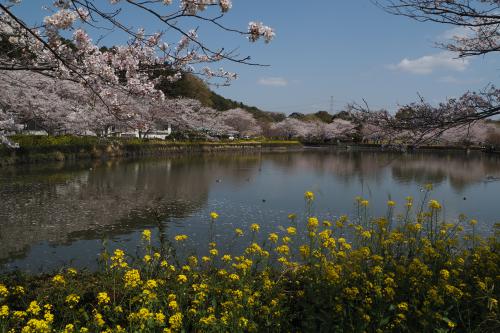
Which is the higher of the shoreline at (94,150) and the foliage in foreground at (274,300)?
the shoreline at (94,150)

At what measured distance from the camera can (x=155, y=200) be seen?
12.0 metres

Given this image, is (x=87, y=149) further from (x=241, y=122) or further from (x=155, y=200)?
(x=241, y=122)

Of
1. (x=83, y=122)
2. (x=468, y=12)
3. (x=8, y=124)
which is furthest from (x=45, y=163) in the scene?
(x=468, y=12)

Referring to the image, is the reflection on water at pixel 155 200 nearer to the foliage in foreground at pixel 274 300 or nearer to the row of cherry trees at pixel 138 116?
the row of cherry trees at pixel 138 116

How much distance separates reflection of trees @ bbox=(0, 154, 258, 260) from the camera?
8234mm

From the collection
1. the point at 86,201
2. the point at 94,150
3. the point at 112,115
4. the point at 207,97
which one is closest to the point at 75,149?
the point at 94,150

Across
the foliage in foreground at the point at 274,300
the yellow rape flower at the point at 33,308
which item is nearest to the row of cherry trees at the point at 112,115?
the foliage in foreground at the point at 274,300

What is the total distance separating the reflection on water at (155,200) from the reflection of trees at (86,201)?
0.07 ft

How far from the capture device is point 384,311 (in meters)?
2.74

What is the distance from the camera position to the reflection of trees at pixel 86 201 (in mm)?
8234

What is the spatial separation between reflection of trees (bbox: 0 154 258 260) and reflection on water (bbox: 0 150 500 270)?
0.9 inches

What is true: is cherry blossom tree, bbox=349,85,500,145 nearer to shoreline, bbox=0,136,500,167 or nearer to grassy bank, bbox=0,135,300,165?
shoreline, bbox=0,136,500,167

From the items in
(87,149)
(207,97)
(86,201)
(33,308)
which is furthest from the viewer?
(207,97)

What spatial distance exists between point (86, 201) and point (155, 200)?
197cm
